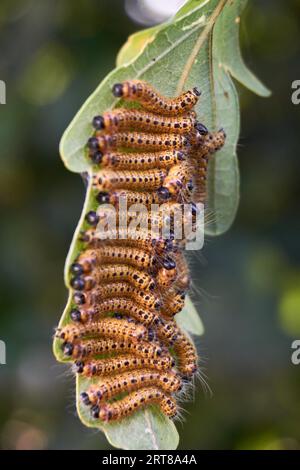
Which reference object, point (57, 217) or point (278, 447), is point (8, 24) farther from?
point (278, 447)

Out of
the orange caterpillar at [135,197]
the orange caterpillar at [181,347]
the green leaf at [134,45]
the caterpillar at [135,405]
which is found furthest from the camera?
the green leaf at [134,45]

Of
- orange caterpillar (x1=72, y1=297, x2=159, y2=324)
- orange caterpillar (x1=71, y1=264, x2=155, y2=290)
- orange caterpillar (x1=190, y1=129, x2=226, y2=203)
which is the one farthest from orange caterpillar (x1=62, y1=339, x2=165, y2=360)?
orange caterpillar (x1=190, y1=129, x2=226, y2=203)

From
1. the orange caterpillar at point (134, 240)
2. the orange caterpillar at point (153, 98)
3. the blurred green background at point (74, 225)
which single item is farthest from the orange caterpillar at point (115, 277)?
the blurred green background at point (74, 225)

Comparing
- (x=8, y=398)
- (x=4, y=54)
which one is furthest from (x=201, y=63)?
(x=8, y=398)

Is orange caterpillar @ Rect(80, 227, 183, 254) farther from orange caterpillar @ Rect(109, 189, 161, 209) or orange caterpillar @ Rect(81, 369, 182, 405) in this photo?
orange caterpillar @ Rect(81, 369, 182, 405)

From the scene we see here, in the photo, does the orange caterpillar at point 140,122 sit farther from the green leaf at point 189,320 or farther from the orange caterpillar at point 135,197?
the green leaf at point 189,320

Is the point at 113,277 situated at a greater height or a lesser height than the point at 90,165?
lesser

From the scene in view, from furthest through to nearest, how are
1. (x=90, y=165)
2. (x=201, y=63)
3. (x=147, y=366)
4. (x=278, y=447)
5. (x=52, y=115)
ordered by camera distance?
(x=52, y=115) < (x=278, y=447) < (x=201, y=63) < (x=147, y=366) < (x=90, y=165)
